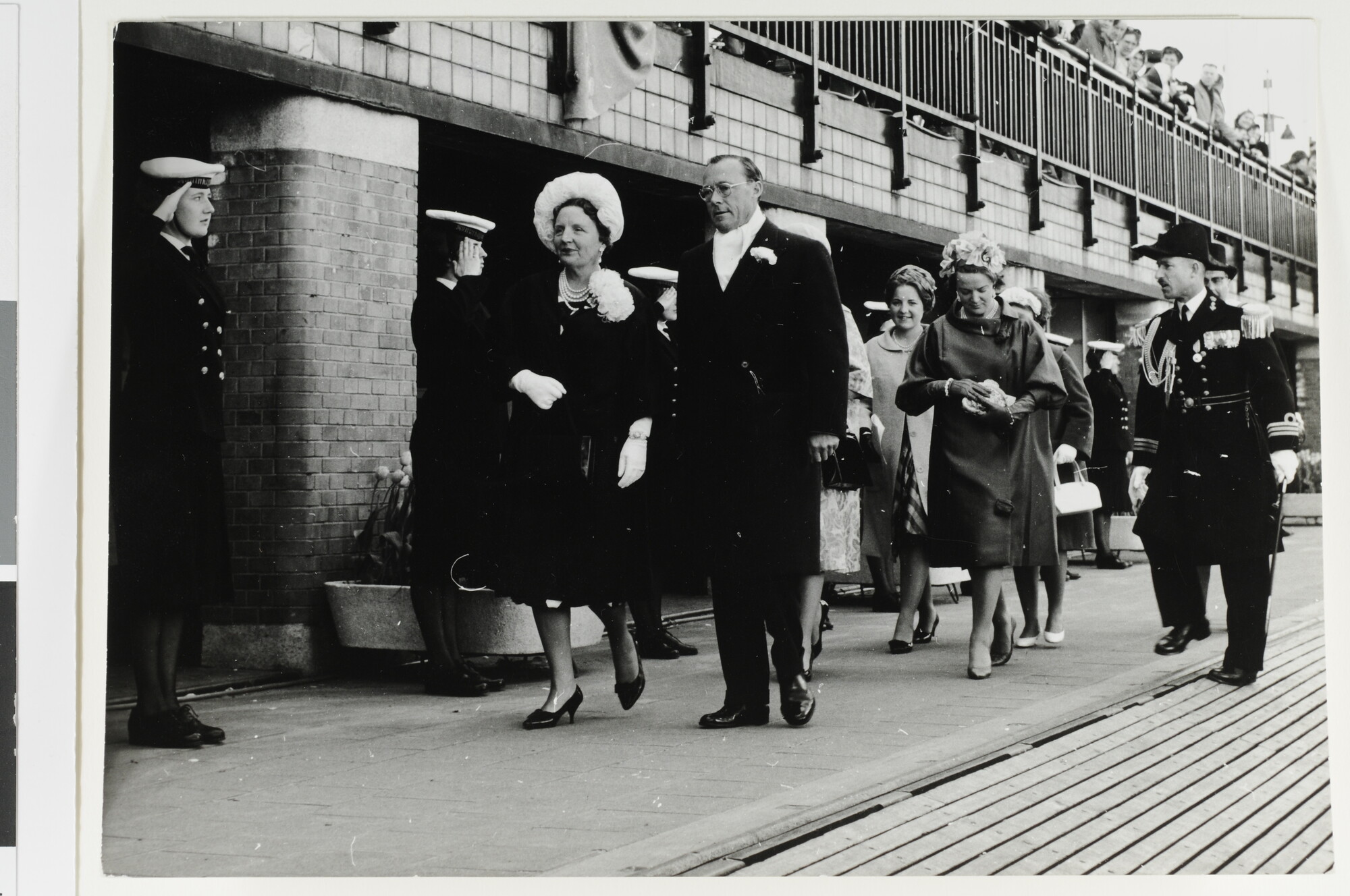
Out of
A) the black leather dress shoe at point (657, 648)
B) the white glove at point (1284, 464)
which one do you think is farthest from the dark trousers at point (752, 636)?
the white glove at point (1284, 464)

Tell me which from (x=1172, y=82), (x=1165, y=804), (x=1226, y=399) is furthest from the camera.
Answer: (x=1226, y=399)

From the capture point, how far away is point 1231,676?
6.02 metres

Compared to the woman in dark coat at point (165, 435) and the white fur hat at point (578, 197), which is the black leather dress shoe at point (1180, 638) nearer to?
the white fur hat at point (578, 197)

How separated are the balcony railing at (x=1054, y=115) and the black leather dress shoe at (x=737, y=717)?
2.33 m

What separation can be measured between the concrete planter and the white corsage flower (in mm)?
1321

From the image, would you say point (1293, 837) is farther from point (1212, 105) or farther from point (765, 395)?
point (1212, 105)

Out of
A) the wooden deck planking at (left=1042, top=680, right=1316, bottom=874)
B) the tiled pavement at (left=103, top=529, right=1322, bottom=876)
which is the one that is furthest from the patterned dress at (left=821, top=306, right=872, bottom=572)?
the wooden deck planking at (left=1042, top=680, right=1316, bottom=874)

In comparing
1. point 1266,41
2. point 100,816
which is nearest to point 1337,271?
point 1266,41

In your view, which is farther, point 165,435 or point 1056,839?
point 165,435

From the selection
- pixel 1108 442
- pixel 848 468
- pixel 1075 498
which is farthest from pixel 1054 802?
pixel 1108 442

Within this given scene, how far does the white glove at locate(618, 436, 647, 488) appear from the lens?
548cm

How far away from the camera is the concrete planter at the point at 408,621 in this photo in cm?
621

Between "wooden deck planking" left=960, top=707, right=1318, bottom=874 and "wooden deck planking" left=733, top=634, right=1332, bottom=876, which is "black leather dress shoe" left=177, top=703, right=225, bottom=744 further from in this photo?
"wooden deck planking" left=960, top=707, right=1318, bottom=874

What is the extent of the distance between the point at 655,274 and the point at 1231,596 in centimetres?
251
